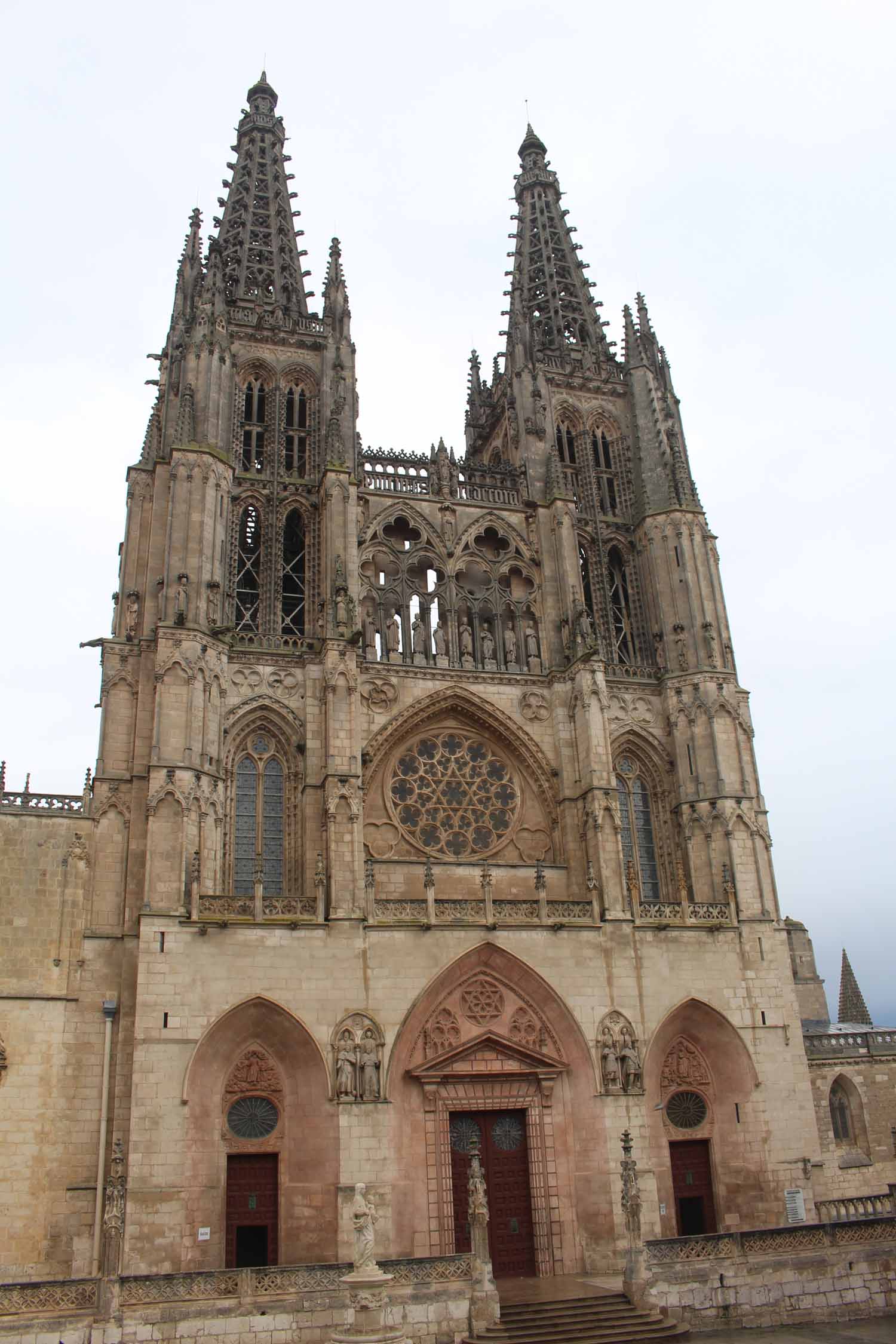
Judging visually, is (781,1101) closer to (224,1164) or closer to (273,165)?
(224,1164)

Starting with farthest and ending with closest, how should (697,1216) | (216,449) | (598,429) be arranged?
(598,429) → (216,449) → (697,1216)

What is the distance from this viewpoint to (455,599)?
2869 centimetres

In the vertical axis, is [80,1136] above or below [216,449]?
below

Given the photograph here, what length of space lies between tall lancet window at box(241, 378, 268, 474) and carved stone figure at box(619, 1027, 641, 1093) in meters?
17.2

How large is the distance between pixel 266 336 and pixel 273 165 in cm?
928

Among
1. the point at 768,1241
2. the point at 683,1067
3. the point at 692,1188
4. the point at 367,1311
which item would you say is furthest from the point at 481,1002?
the point at 367,1311

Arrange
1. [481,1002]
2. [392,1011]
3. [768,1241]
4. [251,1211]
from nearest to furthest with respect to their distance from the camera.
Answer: [768,1241] < [251,1211] < [392,1011] < [481,1002]

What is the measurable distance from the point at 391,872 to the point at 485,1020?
12.9 ft

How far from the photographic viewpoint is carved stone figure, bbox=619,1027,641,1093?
74.6ft

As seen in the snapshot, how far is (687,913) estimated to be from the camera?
24.9 m

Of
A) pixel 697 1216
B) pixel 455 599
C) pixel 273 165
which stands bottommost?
pixel 697 1216

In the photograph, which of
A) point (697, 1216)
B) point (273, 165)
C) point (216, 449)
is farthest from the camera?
point (273, 165)

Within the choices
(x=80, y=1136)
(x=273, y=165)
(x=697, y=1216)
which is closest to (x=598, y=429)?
(x=273, y=165)

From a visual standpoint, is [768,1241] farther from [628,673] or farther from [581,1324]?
[628,673]
